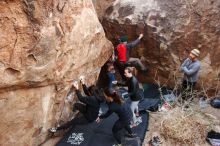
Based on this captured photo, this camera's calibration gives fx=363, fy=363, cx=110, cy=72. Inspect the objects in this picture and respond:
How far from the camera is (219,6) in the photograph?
9.21 m

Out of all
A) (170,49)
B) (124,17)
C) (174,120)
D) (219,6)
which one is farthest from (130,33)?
(174,120)

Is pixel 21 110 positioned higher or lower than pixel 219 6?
lower

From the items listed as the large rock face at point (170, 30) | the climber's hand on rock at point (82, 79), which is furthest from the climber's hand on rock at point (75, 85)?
the large rock face at point (170, 30)

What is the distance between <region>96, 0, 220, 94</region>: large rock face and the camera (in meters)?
9.25

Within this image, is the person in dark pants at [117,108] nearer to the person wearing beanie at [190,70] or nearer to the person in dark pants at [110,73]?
the person wearing beanie at [190,70]

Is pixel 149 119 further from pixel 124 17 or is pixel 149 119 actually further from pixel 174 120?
pixel 124 17

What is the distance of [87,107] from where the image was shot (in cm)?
739

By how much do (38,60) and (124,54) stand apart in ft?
10.9

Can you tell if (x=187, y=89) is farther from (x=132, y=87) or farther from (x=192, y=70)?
(x=132, y=87)

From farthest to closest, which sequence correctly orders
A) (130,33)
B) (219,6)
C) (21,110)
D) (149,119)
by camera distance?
(130,33) → (219,6) → (149,119) → (21,110)

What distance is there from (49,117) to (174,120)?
2.55 m

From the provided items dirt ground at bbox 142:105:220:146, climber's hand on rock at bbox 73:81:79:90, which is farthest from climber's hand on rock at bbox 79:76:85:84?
dirt ground at bbox 142:105:220:146

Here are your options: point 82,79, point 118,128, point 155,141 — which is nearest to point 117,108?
point 118,128

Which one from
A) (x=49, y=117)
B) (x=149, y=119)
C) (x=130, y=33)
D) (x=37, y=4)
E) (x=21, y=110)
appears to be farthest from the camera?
(x=130, y=33)
